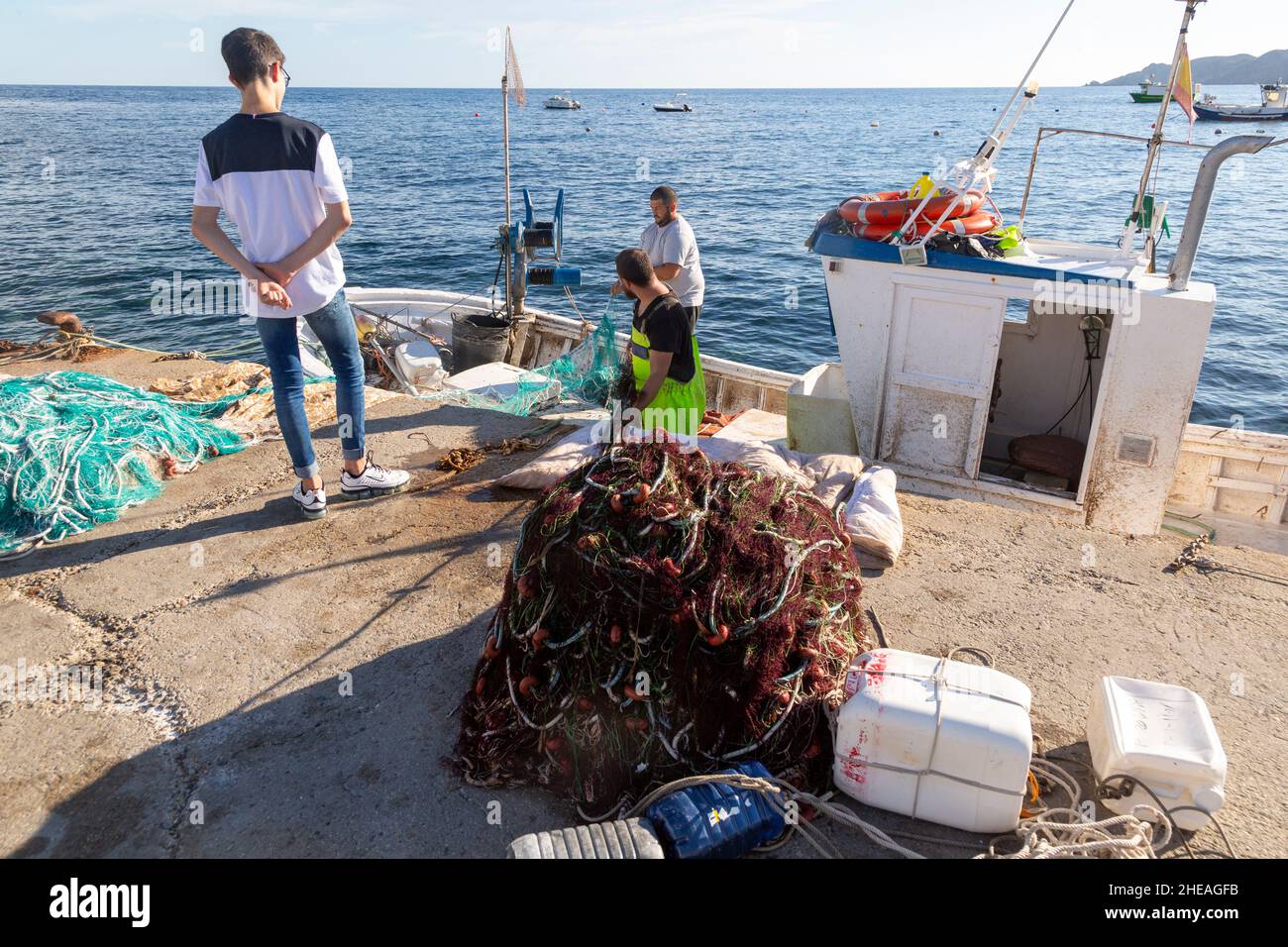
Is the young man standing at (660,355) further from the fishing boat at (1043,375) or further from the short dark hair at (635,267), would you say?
the fishing boat at (1043,375)

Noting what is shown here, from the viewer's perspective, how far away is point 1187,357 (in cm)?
588

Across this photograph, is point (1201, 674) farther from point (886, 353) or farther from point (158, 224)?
point (158, 224)

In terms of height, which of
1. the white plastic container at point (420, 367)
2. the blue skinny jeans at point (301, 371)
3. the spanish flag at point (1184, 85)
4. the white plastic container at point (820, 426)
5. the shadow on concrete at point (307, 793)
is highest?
the spanish flag at point (1184, 85)

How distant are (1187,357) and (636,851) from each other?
5.49 metres

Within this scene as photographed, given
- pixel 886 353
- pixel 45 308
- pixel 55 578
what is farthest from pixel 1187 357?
pixel 45 308

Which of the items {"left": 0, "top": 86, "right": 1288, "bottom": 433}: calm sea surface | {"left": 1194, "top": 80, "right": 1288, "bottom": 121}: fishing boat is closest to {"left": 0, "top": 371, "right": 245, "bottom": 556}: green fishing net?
{"left": 0, "top": 86, "right": 1288, "bottom": 433}: calm sea surface

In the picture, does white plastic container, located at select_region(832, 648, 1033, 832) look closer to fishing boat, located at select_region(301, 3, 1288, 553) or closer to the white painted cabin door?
fishing boat, located at select_region(301, 3, 1288, 553)

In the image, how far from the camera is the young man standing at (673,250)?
650cm

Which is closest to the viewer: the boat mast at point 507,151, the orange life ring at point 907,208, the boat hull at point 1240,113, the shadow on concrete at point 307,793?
the shadow on concrete at point 307,793

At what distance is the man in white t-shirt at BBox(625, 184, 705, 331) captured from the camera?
6.50 metres

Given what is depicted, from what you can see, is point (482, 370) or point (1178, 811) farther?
point (482, 370)

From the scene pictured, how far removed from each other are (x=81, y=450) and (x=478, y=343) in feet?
17.8

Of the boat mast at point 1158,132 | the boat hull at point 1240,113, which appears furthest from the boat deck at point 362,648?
the boat hull at point 1240,113

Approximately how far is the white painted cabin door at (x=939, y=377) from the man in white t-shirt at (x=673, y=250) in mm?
1643
